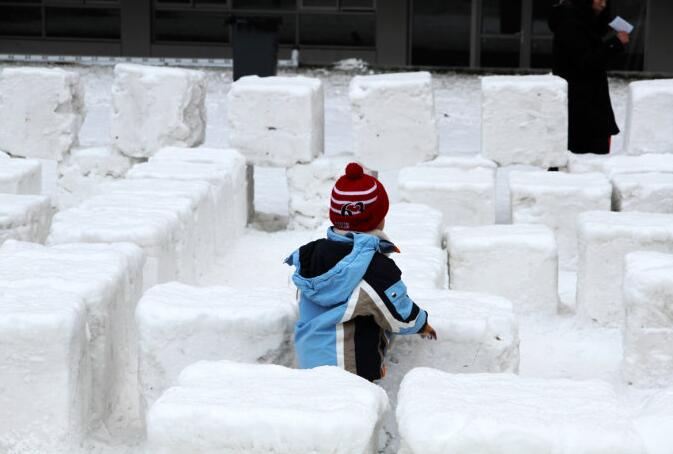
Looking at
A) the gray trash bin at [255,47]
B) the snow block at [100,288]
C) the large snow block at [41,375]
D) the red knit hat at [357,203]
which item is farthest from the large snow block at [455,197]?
the gray trash bin at [255,47]

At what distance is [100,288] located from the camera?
4.36 meters

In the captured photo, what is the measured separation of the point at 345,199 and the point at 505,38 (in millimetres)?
11684

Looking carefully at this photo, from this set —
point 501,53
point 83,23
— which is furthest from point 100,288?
point 83,23

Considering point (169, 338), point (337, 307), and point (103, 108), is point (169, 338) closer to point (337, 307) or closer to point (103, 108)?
point (337, 307)

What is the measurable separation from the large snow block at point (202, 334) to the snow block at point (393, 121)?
13.7ft

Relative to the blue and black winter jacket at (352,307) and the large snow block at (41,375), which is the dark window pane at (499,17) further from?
the large snow block at (41,375)

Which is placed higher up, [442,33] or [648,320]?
[442,33]

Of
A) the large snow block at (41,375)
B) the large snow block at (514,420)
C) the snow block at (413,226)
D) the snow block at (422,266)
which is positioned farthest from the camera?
the snow block at (413,226)

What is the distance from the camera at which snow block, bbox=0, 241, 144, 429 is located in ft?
14.2

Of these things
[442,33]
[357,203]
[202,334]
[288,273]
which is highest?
[442,33]

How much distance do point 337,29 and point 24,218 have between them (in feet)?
33.8

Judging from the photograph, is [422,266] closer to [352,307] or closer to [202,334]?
[352,307]

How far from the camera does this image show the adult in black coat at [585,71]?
8.65 m

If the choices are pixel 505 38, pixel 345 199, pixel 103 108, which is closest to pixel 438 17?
pixel 505 38
